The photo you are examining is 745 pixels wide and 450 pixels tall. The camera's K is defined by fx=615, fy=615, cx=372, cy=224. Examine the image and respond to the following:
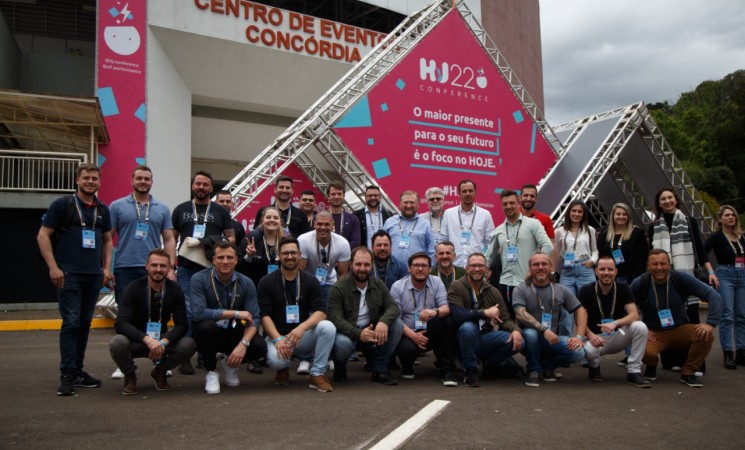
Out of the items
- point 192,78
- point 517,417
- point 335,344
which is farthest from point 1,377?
point 192,78

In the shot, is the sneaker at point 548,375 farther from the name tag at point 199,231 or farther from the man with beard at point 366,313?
the name tag at point 199,231

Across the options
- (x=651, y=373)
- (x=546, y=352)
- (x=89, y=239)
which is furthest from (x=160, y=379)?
(x=651, y=373)

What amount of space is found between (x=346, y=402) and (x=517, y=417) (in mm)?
1228

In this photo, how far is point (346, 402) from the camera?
4.52m

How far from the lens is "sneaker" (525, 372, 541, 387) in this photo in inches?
207

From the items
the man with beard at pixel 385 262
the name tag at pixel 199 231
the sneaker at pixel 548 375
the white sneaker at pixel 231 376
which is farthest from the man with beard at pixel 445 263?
the name tag at pixel 199 231

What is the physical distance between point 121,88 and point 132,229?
36.8 ft

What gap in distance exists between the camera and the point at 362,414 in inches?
163

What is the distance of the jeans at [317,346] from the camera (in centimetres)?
502

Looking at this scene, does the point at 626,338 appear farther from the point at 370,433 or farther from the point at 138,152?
the point at 138,152

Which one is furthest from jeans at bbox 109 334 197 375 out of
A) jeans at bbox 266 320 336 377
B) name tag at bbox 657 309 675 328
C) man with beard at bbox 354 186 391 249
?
name tag at bbox 657 309 675 328

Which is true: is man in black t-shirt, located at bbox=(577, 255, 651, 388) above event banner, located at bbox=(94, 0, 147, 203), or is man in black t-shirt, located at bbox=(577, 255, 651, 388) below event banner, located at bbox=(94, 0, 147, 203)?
below

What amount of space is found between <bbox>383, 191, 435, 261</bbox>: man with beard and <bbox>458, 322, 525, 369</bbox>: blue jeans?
1.55 metres

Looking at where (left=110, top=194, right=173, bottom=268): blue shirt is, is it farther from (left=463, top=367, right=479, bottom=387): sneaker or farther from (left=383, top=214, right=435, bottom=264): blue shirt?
(left=463, top=367, right=479, bottom=387): sneaker
